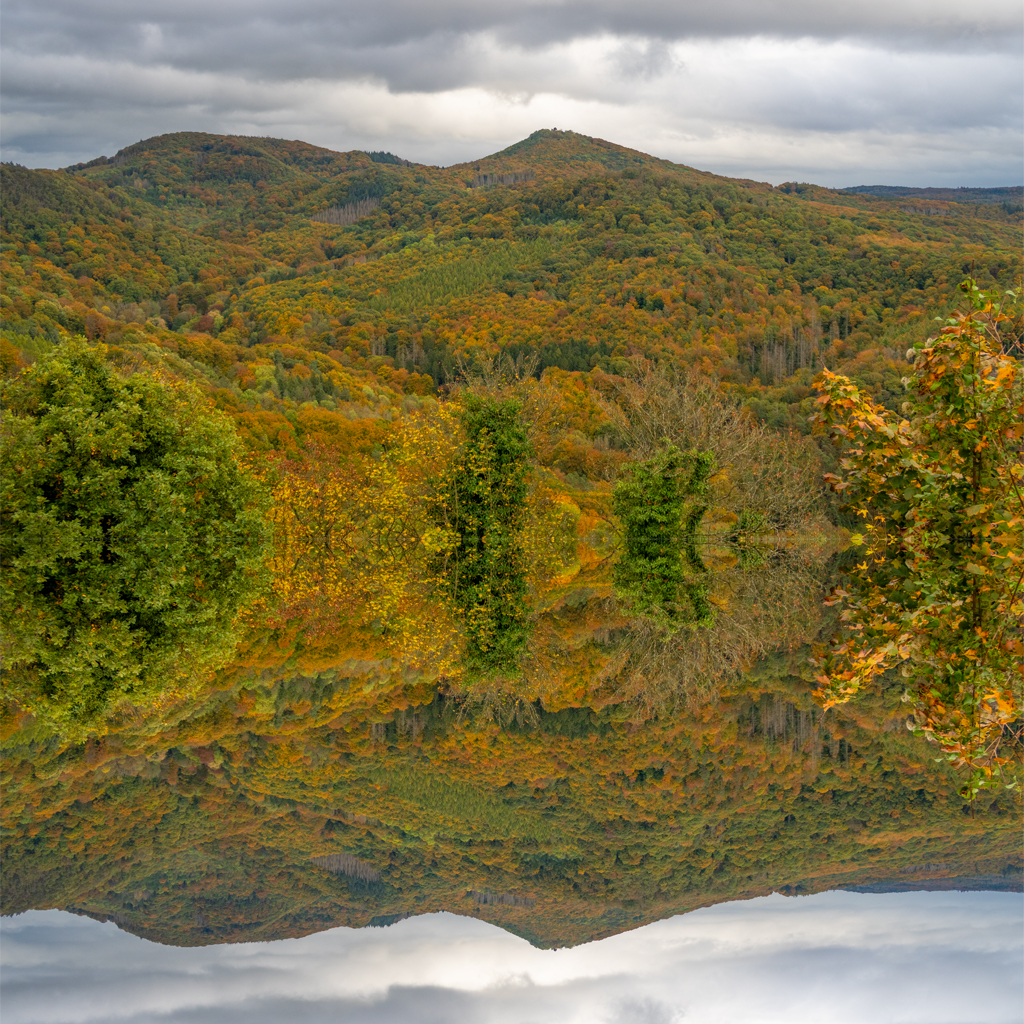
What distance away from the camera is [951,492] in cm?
1501

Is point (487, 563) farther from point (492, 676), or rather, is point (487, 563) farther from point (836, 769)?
point (836, 769)

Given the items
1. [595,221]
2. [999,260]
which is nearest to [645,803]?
[999,260]

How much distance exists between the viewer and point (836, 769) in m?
12.1

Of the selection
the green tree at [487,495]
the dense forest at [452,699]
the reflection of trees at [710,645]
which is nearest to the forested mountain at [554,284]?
the dense forest at [452,699]

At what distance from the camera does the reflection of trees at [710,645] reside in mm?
15938

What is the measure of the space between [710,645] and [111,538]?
15697 millimetres

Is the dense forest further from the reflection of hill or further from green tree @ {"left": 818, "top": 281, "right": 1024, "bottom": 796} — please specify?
green tree @ {"left": 818, "top": 281, "right": 1024, "bottom": 796}

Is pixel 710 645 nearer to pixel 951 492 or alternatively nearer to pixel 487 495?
pixel 951 492

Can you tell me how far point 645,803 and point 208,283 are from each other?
163605 mm

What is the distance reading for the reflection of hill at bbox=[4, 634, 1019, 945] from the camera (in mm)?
9492

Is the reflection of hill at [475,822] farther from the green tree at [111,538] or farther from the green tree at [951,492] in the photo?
the green tree at [111,538]

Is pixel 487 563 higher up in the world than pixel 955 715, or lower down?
lower down

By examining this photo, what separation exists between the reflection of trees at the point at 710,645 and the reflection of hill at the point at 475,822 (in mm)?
2009

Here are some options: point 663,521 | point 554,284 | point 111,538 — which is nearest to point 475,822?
point 111,538
